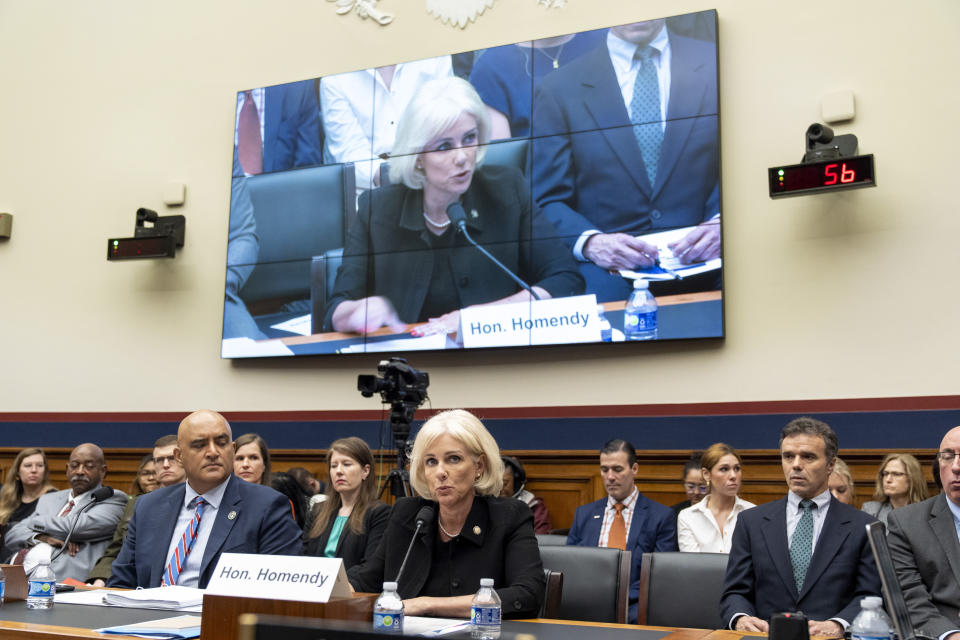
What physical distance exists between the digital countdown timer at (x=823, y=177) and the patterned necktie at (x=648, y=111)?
0.76 m

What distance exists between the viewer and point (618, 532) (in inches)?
182

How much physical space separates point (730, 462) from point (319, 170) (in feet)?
12.3

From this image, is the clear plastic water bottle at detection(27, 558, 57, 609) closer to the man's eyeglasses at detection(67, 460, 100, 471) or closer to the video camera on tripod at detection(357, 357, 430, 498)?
the video camera on tripod at detection(357, 357, 430, 498)

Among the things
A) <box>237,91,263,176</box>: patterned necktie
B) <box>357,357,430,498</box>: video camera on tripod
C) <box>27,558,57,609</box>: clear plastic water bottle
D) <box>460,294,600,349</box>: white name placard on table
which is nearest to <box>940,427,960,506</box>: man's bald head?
<box>357,357,430,498</box>: video camera on tripod

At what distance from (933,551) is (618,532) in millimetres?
1871

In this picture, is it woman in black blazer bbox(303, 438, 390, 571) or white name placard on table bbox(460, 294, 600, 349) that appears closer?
woman in black blazer bbox(303, 438, 390, 571)

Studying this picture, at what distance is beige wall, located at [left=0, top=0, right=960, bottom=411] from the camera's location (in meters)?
5.37

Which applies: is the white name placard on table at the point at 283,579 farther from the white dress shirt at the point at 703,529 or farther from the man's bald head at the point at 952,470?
the white dress shirt at the point at 703,529

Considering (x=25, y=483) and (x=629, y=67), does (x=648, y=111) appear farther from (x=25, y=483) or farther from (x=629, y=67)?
(x=25, y=483)

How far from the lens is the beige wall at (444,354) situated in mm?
5371

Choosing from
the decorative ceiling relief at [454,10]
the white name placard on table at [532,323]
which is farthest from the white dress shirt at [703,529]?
the decorative ceiling relief at [454,10]

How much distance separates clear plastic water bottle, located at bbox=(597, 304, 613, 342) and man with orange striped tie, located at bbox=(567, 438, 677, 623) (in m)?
1.05

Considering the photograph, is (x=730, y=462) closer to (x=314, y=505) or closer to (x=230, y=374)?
(x=314, y=505)

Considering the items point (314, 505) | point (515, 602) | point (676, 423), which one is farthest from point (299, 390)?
point (515, 602)
